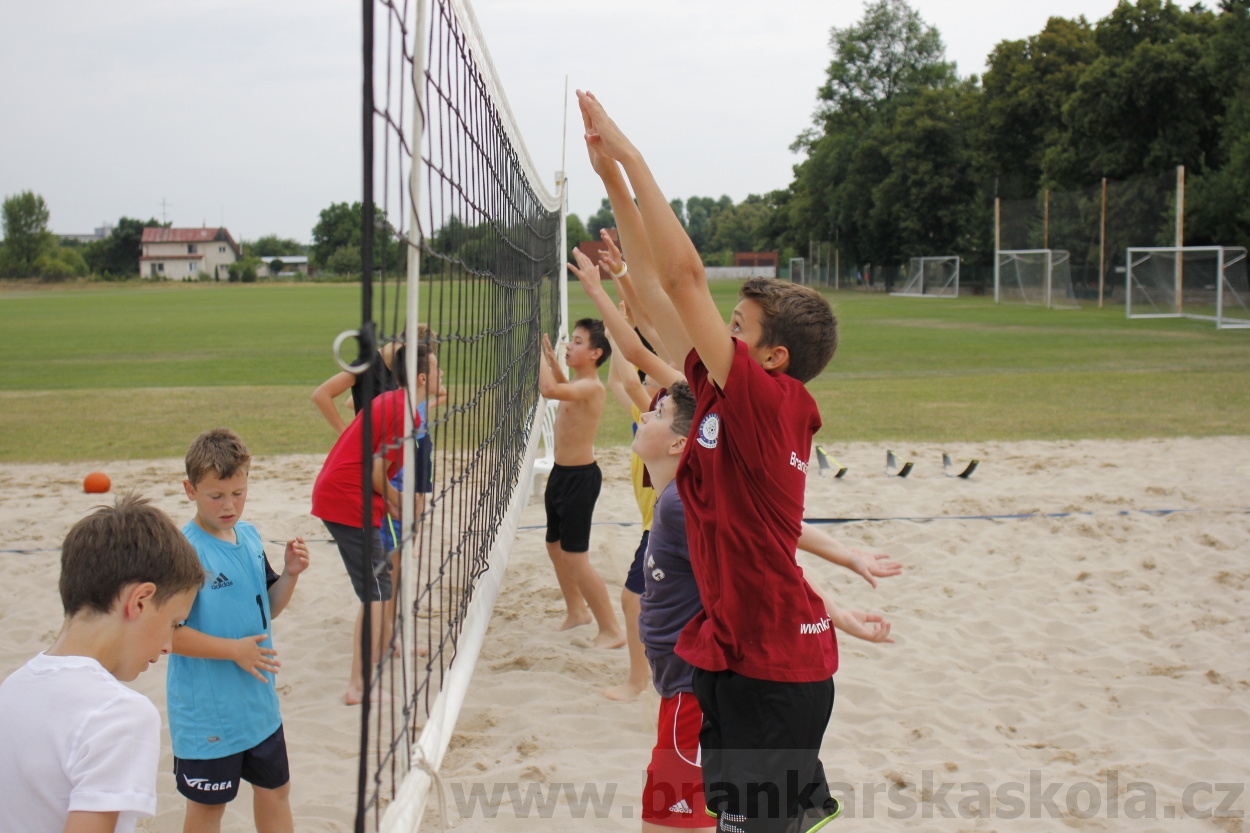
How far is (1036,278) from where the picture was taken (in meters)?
36.3

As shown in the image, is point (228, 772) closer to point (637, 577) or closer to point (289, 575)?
point (289, 575)

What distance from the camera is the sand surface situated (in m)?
3.51

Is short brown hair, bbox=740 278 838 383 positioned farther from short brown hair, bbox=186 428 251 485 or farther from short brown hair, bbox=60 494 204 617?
short brown hair, bbox=186 428 251 485

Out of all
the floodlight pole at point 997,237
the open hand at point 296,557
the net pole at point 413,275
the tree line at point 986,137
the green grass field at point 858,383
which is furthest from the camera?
the floodlight pole at point 997,237

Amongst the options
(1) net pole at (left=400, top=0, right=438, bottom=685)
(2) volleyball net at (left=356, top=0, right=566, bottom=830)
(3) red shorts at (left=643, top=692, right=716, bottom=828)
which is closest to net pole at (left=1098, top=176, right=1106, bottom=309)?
(2) volleyball net at (left=356, top=0, right=566, bottom=830)

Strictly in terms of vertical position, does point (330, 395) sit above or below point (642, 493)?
above

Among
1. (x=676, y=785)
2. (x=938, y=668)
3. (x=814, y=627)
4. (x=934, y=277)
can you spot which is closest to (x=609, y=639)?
(x=938, y=668)

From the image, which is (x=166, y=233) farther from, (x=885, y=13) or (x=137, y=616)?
(x=137, y=616)

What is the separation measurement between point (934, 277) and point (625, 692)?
4628 cm

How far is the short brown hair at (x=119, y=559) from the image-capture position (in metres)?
1.73

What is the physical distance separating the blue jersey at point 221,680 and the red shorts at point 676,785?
1091mm

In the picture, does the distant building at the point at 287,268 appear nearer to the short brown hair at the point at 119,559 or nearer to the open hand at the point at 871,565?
the open hand at the point at 871,565

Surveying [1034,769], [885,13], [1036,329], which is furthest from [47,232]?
[1034,769]

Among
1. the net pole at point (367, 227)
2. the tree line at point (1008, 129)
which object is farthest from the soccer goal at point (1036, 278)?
the net pole at point (367, 227)
